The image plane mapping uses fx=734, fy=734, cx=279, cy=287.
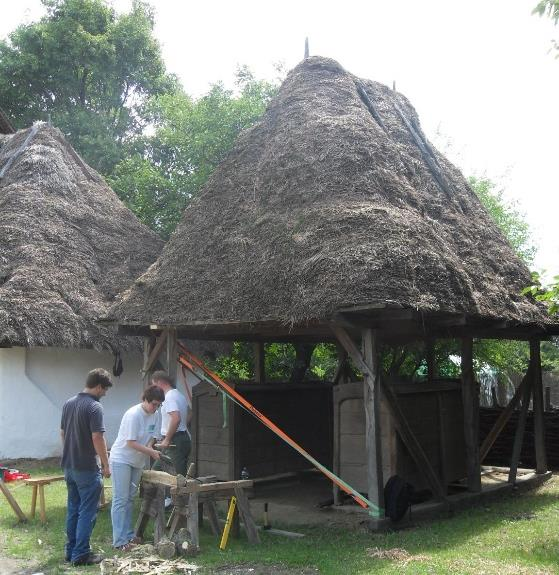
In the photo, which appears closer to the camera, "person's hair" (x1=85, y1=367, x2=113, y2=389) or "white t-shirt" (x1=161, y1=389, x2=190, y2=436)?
"person's hair" (x1=85, y1=367, x2=113, y2=389)

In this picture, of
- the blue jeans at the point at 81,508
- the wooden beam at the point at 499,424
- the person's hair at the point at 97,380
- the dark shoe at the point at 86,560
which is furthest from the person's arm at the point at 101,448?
the wooden beam at the point at 499,424

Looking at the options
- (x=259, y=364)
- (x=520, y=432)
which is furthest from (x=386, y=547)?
(x=259, y=364)

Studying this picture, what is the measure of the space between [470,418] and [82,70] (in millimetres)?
23452

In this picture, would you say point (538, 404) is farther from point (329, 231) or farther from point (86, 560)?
point (86, 560)

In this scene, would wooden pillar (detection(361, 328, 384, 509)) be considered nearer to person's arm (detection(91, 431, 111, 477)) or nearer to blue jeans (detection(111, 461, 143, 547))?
blue jeans (detection(111, 461, 143, 547))

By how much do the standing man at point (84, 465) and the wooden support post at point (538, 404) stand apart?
732cm

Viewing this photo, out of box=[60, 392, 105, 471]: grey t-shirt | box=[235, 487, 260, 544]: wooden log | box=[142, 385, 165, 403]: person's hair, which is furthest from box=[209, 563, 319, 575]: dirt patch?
box=[142, 385, 165, 403]: person's hair

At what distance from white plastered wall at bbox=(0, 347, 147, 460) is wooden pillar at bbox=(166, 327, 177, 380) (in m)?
5.48

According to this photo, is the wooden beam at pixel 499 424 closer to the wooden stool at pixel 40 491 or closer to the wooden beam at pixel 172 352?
the wooden beam at pixel 172 352

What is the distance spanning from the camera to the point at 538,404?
38.4 ft

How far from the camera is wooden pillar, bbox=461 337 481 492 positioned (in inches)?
387

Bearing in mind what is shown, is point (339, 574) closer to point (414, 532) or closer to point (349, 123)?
point (414, 532)

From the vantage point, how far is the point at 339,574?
611cm

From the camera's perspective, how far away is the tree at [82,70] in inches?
1097
